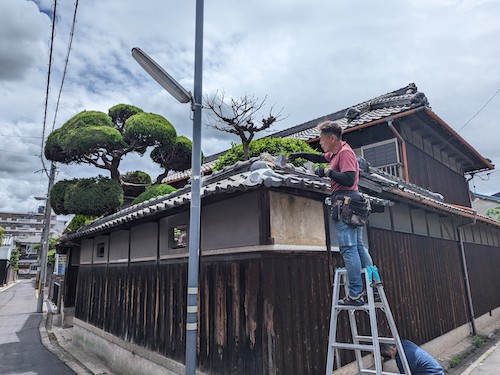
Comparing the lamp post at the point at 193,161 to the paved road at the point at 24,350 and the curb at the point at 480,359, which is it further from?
the paved road at the point at 24,350

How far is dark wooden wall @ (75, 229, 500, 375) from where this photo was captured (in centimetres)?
469

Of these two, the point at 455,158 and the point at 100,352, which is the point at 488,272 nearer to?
the point at 455,158

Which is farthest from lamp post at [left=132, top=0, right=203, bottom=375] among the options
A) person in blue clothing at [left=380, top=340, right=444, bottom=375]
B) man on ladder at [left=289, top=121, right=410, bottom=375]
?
person in blue clothing at [left=380, top=340, right=444, bottom=375]

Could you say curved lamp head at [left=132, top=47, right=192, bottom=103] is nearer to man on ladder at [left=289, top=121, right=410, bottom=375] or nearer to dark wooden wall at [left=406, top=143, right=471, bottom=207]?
man on ladder at [left=289, top=121, right=410, bottom=375]

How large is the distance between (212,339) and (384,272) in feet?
13.4

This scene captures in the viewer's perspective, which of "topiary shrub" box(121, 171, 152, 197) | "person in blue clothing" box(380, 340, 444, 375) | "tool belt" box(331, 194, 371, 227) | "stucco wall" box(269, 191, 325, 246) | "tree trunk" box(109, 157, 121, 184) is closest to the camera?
"tool belt" box(331, 194, 371, 227)

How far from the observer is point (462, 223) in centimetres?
1184

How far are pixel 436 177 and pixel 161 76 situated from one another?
540 inches

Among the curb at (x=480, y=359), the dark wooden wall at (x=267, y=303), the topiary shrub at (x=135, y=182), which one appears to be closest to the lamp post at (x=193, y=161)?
the dark wooden wall at (x=267, y=303)

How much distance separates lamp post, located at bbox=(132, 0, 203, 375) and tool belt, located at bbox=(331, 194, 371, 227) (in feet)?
5.98

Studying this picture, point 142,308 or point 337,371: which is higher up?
point 142,308

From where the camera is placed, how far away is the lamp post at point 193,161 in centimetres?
406

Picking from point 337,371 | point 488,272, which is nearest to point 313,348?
point 337,371

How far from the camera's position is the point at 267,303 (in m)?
4.61
